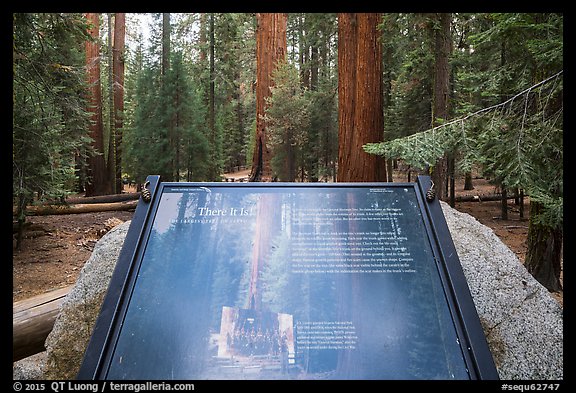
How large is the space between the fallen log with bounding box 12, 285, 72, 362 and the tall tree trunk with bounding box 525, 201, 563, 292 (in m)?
5.75

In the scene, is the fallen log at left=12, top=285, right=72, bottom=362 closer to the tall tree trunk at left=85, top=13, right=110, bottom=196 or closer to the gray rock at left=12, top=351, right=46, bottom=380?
the gray rock at left=12, top=351, right=46, bottom=380

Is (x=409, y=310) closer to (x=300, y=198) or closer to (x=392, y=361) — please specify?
(x=392, y=361)

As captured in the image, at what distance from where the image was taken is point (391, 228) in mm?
2594

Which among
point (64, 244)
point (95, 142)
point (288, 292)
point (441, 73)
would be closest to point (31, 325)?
point (288, 292)

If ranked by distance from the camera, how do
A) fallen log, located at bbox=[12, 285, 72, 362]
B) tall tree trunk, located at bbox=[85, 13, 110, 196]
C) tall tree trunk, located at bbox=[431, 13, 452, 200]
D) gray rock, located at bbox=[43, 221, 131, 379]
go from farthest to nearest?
tall tree trunk, located at bbox=[85, 13, 110, 196]
tall tree trunk, located at bbox=[431, 13, 452, 200]
fallen log, located at bbox=[12, 285, 72, 362]
gray rock, located at bbox=[43, 221, 131, 379]

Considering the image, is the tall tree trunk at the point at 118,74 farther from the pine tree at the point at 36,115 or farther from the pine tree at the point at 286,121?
the pine tree at the point at 36,115

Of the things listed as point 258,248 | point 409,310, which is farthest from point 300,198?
point 409,310

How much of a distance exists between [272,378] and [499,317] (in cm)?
178

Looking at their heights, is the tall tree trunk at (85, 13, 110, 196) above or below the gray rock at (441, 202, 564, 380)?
above

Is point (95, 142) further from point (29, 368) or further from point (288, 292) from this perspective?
point (288, 292)

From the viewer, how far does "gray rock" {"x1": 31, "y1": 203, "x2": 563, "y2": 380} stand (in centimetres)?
270

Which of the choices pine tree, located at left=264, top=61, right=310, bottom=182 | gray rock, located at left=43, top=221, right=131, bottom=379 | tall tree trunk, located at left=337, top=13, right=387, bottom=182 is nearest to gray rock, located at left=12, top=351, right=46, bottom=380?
gray rock, located at left=43, top=221, right=131, bottom=379

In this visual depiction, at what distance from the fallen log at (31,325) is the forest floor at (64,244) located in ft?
9.90

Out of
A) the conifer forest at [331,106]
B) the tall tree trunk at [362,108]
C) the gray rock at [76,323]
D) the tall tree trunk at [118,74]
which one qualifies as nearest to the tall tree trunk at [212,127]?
the conifer forest at [331,106]
